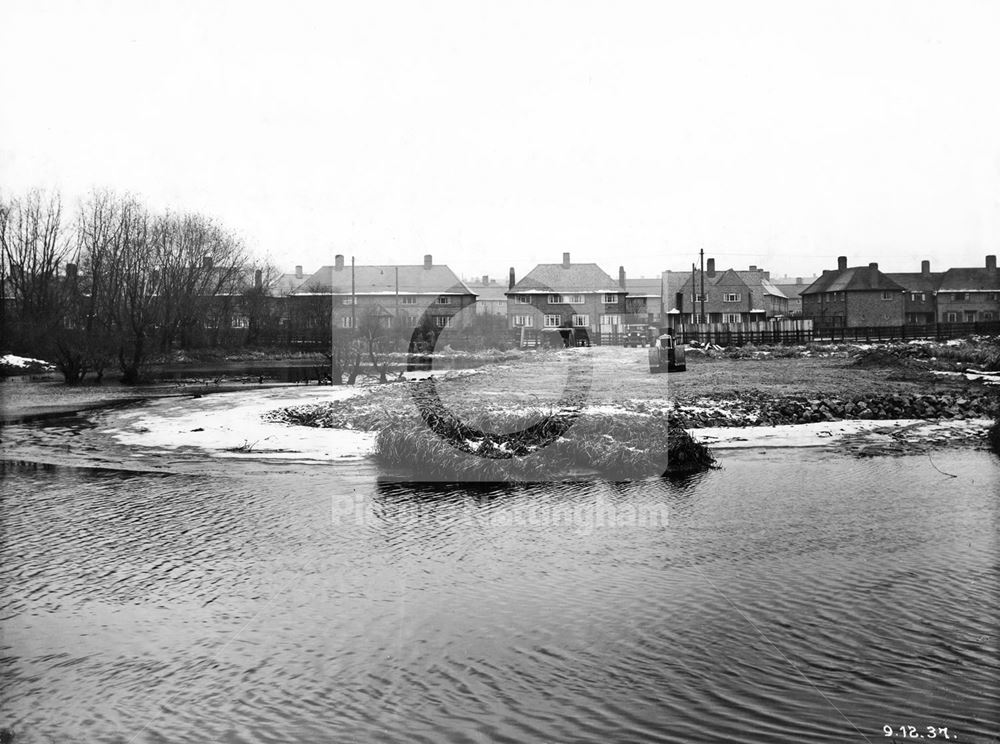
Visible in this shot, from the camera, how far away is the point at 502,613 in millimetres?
7430

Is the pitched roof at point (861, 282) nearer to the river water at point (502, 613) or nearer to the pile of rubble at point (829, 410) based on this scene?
the pile of rubble at point (829, 410)

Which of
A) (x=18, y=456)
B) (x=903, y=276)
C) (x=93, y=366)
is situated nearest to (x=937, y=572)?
(x=18, y=456)

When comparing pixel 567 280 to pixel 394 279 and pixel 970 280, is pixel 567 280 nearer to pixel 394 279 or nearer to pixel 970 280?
pixel 394 279

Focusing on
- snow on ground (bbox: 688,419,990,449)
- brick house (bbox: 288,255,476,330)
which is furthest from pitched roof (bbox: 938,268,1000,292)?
snow on ground (bbox: 688,419,990,449)

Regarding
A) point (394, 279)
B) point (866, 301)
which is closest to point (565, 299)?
point (394, 279)

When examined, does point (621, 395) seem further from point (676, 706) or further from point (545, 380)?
point (676, 706)

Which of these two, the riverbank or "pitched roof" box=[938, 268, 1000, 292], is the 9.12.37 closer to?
the riverbank

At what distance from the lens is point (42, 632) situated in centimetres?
695

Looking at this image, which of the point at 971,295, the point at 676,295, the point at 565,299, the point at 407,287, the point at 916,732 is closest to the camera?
the point at 916,732

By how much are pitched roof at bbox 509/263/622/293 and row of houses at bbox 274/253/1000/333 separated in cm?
11

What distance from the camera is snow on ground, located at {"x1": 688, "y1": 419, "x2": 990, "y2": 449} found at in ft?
58.5

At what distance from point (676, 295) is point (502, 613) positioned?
90.2m

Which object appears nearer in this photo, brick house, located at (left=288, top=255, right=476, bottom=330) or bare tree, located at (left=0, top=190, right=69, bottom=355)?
bare tree, located at (left=0, top=190, right=69, bottom=355)

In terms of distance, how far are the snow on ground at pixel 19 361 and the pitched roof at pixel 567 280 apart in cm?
5871
